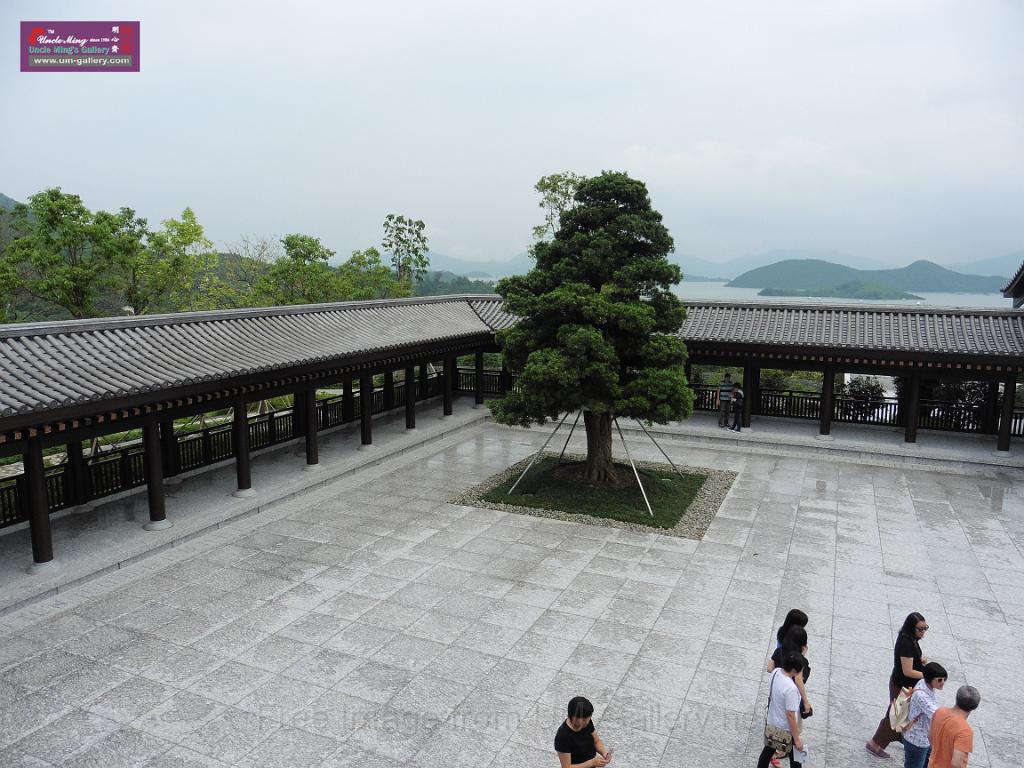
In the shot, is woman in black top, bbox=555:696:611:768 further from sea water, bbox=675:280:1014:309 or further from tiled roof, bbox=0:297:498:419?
sea water, bbox=675:280:1014:309

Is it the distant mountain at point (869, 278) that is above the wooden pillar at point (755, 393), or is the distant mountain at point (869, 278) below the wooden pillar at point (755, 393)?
above

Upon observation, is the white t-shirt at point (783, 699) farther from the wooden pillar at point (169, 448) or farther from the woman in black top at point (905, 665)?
the wooden pillar at point (169, 448)

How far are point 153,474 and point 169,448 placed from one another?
325cm

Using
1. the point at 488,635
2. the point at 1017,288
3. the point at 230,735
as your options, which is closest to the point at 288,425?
the point at 488,635

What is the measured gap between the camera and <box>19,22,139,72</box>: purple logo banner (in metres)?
22.7

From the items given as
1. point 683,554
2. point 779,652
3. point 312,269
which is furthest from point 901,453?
point 312,269

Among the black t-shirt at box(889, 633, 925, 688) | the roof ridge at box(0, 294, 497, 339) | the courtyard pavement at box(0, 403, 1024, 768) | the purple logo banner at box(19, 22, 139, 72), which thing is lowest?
the courtyard pavement at box(0, 403, 1024, 768)

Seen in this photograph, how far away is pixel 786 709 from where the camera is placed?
6.29 metres

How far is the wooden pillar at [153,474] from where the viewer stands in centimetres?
1334

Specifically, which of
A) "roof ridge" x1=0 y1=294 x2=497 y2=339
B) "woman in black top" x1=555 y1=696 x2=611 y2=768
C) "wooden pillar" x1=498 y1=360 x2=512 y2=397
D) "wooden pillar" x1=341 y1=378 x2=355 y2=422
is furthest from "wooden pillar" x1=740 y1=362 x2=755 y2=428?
"woman in black top" x1=555 y1=696 x2=611 y2=768

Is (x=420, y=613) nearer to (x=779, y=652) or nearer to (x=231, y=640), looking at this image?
(x=231, y=640)

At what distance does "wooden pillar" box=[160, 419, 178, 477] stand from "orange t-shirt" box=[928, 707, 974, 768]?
15.7 metres

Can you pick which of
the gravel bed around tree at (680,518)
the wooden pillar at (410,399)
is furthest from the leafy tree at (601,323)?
the wooden pillar at (410,399)

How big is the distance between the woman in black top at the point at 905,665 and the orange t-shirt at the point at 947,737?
953 millimetres
